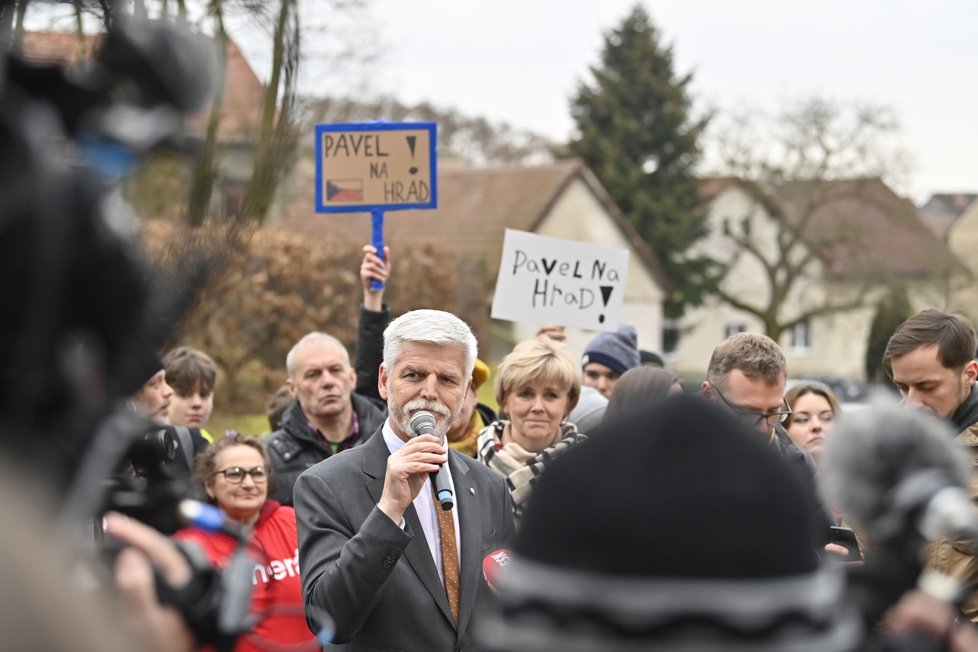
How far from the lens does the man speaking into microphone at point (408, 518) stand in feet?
12.9

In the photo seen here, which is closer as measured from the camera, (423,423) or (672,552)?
(672,552)

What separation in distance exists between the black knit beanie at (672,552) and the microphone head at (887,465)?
0.29 meters

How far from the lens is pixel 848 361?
62875mm

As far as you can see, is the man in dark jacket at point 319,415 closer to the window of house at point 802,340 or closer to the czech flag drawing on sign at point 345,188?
the czech flag drawing on sign at point 345,188

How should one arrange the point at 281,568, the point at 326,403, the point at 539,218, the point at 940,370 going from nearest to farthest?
the point at 940,370 → the point at 281,568 → the point at 326,403 → the point at 539,218

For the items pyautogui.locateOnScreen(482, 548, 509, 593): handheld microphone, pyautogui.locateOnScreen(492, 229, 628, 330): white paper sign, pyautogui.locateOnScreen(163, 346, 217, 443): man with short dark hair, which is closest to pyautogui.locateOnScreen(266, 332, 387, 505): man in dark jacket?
pyautogui.locateOnScreen(163, 346, 217, 443): man with short dark hair

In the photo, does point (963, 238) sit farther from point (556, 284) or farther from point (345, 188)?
point (345, 188)

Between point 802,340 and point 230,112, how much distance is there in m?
65.2

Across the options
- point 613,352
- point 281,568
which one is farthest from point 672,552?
point 613,352

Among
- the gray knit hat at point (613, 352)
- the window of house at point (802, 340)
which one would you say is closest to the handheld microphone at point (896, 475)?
the gray knit hat at point (613, 352)

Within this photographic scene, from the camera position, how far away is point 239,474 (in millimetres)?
5828

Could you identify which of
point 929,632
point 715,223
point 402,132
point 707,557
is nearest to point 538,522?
point 707,557

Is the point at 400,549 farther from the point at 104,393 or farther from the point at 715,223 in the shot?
the point at 715,223

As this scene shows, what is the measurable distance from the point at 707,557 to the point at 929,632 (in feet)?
1.52
